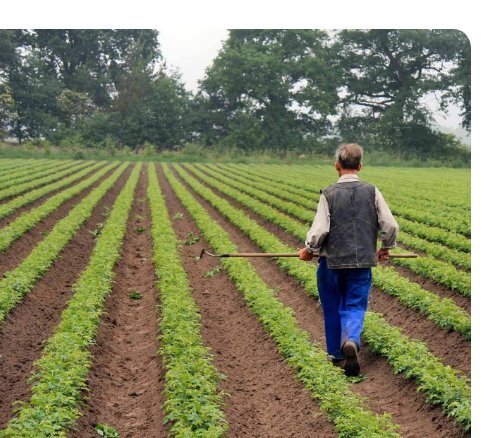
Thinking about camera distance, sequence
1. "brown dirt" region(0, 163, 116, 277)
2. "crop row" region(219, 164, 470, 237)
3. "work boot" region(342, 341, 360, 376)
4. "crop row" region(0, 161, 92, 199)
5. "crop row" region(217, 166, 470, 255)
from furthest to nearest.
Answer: "crop row" region(0, 161, 92, 199), "crop row" region(219, 164, 470, 237), "brown dirt" region(0, 163, 116, 277), "crop row" region(217, 166, 470, 255), "work boot" region(342, 341, 360, 376)

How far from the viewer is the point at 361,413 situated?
604 cm

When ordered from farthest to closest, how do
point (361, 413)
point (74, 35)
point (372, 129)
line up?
point (372, 129) < point (74, 35) < point (361, 413)

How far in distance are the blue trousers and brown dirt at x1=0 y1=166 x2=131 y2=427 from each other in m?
3.09

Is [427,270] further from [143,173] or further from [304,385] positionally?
[143,173]

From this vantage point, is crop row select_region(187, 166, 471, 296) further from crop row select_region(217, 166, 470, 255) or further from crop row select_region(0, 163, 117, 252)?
crop row select_region(0, 163, 117, 252)

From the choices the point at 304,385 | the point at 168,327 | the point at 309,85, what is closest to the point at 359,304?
the point at 304,385

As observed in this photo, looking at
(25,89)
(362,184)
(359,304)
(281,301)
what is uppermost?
(25,89)

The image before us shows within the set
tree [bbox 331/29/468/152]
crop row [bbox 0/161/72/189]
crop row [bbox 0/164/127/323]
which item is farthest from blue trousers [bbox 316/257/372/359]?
crop row [bbox 0/161/72/189]

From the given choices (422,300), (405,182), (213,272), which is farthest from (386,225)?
(405,182)

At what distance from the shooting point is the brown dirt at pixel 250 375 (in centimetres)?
631

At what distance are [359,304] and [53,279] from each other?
6.23 m

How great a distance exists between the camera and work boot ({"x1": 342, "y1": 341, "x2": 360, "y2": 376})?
7.04 meters

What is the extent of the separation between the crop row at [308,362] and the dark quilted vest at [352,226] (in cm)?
107

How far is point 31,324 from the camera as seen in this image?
923cm
